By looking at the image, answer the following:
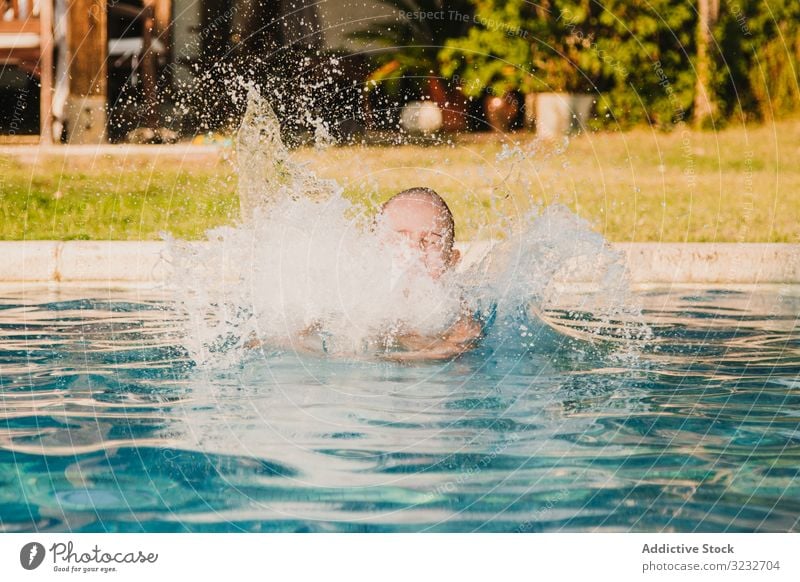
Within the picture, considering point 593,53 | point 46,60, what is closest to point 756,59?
point 593,53

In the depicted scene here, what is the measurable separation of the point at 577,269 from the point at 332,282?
6.84 feet

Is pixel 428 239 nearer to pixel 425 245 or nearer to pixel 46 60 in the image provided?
pixel 425 245

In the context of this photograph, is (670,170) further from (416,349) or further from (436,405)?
(436,405)

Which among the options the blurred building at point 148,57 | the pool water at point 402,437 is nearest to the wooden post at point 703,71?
the blurred building at point 148,57

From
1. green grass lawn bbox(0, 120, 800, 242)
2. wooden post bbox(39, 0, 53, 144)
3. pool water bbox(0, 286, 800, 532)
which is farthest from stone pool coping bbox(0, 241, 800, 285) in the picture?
wooden post bbox(39, 0, 53, 144)

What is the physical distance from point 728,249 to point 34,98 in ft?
28.2

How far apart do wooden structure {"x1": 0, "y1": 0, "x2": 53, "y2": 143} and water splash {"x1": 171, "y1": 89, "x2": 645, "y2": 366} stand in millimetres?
5840

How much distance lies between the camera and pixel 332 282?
469 centimetres

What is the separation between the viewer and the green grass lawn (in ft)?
24.3

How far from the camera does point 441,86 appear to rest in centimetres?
1199

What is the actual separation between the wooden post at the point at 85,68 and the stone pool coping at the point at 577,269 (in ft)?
14.3

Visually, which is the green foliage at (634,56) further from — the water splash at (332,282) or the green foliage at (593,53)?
the water splash at (332,282)

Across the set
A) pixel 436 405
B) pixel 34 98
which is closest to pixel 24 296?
pixel 436 405

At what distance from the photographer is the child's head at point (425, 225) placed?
182 inches
